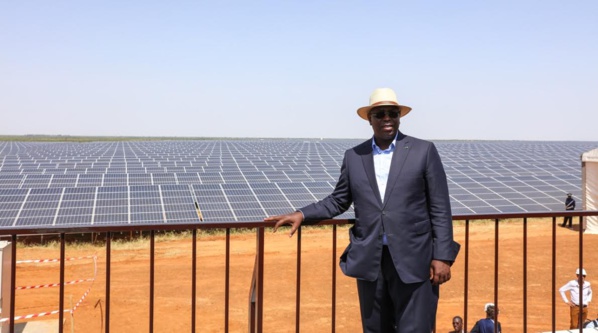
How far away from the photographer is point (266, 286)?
1088 cm

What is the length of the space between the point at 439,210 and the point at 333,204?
0.62 m

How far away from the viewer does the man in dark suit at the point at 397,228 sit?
255cm

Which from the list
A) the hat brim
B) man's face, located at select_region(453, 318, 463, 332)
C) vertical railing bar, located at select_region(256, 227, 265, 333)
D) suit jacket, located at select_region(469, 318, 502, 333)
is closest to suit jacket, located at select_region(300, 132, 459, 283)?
the hat brim

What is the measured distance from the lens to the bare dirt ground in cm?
859

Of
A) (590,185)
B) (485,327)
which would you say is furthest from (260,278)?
(590,185)

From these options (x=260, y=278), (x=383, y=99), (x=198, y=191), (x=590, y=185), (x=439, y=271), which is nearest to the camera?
(x=439, y=271)

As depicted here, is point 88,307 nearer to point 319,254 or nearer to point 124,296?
point 124,296

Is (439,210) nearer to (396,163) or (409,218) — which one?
(409,218)

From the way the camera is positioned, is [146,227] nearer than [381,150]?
No

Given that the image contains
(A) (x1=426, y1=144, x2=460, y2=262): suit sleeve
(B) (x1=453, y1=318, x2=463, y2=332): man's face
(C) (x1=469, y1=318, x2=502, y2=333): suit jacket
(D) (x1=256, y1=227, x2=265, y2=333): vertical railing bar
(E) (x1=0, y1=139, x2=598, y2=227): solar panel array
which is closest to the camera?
(A) (x1=426, y1=144, x2=460, y2=262): suit sleeve

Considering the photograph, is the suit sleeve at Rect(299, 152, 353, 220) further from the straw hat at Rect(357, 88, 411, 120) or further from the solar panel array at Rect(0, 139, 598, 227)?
the solar panel array at Rect(0, 139, 598, 227)

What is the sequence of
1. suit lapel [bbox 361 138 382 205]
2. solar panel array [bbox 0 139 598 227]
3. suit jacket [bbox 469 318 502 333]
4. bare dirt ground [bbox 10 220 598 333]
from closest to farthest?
suit lapel [bbox 361 138 382 205] → suit jacket [bbox 469 318 502 333] → bare dirt ground [bbox 10 220 598 333] → solar panel array [bbox 0 139 598 227]

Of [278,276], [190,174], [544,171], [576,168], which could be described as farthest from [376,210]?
[576,168]

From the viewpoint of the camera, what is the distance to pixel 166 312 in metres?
8.95
